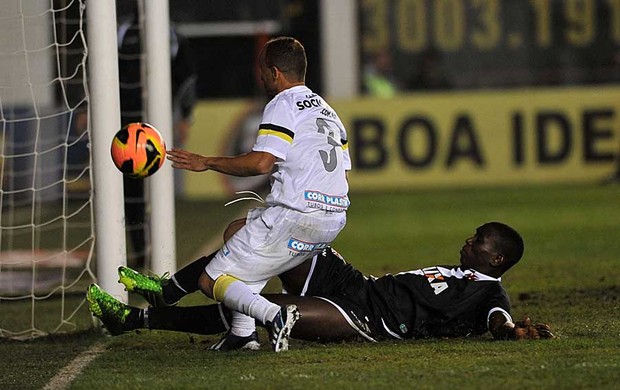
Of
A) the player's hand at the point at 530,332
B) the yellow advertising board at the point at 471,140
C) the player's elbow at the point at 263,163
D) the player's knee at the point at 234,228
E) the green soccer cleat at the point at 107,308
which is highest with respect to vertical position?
the player's elbow at the point at 263,163

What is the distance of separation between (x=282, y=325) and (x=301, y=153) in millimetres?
854

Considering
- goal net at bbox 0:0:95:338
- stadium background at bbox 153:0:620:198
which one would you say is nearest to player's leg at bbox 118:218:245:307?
goal net at bbox 0:0:95:338

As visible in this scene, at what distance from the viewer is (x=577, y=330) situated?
6.56 metres

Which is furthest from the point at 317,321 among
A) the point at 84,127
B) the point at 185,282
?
the point at 84,127

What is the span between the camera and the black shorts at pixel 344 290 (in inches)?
253

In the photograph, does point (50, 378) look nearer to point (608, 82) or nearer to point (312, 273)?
point (312, 273)

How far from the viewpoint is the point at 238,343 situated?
6.34m

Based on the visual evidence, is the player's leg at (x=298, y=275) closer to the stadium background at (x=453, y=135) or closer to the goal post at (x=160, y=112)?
the stadium background at (x=453, y=135)

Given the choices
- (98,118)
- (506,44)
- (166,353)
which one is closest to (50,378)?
(166,353)

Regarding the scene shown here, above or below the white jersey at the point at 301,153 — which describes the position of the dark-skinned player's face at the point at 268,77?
above

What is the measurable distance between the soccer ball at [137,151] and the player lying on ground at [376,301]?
567mm

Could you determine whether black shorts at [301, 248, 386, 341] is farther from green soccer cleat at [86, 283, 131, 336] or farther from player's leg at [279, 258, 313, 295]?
green soccer cleat at [86, 283, 131, 336]

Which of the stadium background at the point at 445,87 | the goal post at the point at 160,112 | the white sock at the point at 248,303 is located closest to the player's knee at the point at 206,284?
the white sock at the point at 248,303

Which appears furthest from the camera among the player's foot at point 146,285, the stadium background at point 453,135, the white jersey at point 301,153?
the stadium background at point 453,135
